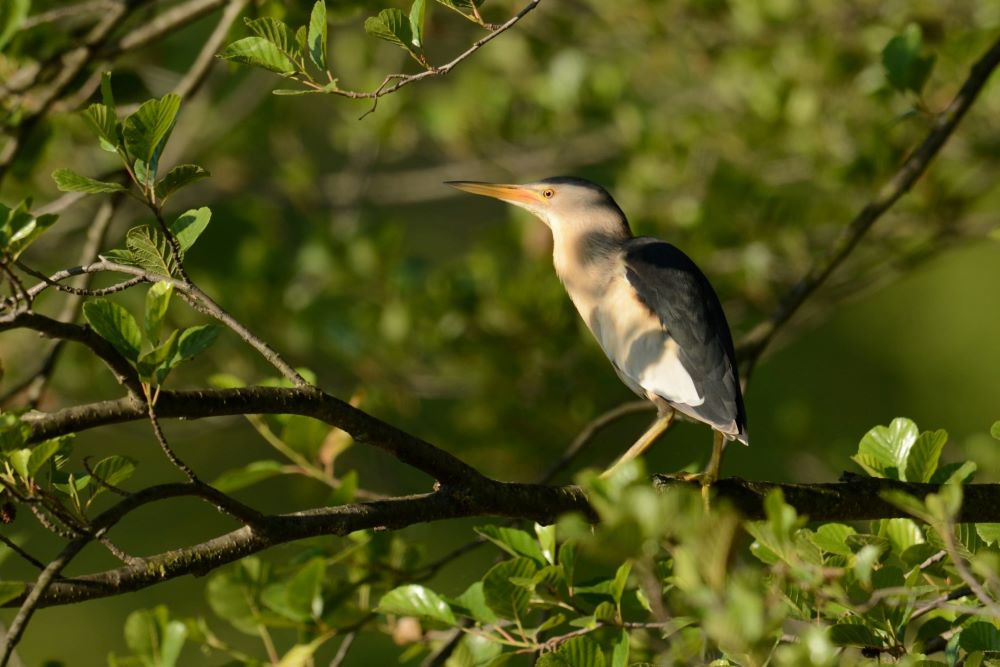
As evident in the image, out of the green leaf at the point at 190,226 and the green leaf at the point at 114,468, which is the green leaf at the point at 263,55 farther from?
the green leaf at the point at 114,468

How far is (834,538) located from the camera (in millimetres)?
2029

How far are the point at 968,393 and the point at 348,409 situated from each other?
6.92 m

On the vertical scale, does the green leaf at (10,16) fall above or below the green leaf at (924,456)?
above

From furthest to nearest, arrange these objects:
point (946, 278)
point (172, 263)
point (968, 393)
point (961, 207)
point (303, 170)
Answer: point (946, 278)
point (968, 393)
point (303, 170)
point (961, 207)
point (172, 263)

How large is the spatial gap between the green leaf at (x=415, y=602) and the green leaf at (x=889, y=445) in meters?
0.86

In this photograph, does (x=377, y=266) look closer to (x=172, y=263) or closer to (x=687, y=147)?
(x=687, y=147)

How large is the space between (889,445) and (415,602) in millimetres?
949

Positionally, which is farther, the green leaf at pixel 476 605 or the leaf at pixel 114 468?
the green leaf at pixel 476 605

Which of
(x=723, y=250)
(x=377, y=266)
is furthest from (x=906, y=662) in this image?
(x=377, y=266)

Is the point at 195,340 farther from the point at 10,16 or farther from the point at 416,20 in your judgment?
the point at 10,16

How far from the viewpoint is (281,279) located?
4.73 metres

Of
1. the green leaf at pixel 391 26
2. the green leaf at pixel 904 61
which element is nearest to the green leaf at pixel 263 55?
the green leaf at pixel 391 26

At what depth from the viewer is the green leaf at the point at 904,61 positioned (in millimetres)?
3020

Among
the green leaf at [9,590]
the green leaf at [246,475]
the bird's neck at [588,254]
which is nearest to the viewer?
the green leaf at [9,590]
